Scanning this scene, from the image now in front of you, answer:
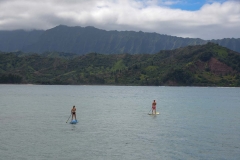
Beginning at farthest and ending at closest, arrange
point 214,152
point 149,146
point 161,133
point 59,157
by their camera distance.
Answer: point 161,133 < point 149,146 < point 214,152 < point 59,157

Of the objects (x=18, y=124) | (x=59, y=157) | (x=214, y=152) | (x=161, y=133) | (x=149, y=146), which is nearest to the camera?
(x=59, y=157)

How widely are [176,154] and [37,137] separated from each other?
1893cm

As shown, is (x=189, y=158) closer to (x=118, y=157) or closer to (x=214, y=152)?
(x=214, y=152)

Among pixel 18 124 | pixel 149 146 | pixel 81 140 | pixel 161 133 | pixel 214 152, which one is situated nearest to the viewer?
pixel 214 152

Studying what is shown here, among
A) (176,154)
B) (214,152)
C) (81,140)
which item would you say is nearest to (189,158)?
(176,154)

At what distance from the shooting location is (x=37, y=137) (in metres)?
44.3

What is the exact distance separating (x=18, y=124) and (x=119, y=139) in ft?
70.0

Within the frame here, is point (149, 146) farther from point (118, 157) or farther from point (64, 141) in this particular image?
point (64, 141)

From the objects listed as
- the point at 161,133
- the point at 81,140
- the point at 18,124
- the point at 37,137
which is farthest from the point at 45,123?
the point at 161,133

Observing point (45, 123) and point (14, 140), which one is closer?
point (14, 140)

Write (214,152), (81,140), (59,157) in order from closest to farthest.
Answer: (59,157) < (214,152) < (81,140)

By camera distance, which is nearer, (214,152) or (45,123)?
(214,152)

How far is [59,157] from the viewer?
34188mm

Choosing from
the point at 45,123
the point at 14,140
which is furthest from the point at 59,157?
the point at 45,123
